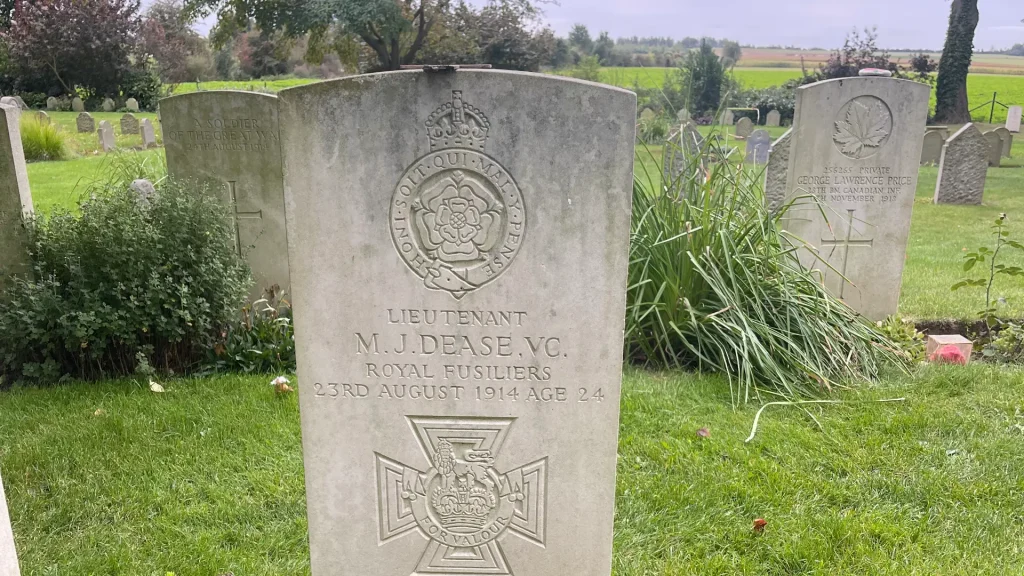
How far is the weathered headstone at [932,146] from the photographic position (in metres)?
15.0

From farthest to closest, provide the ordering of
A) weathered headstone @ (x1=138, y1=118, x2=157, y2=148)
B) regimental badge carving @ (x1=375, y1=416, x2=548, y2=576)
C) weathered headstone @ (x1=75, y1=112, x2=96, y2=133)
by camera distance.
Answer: weathered headstone @ (x1=75, y1=112, x2=96, y2=133), weathered headstone @ (x1=138, y1=118, x2=157, y2=148), regimental badge carving @ (x1=375, y1=416, x2=548, y2=576)

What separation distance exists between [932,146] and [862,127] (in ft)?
39.2

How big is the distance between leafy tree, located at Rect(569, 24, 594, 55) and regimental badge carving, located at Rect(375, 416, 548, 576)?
103 feet

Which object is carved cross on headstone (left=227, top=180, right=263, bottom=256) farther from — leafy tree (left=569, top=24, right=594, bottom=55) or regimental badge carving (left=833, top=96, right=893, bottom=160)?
leafy tree (left=569, top=24, right=594, bottom=55)

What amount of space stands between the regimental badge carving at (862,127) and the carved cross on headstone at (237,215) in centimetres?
450

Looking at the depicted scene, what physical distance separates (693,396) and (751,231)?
1.57 metres

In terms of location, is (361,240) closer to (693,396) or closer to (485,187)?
(485,187)

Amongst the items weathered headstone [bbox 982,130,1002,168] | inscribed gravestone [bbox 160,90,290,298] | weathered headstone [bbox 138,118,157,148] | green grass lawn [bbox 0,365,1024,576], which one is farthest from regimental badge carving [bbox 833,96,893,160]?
weathered headstone [bbox 138,118,157,148]

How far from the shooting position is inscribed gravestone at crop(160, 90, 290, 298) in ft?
16.4

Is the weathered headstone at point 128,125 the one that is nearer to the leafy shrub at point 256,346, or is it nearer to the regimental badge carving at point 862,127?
the leafy shrub at point 256,346

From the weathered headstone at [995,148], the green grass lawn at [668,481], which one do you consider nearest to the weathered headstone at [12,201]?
the green grass lawn at [668,481]

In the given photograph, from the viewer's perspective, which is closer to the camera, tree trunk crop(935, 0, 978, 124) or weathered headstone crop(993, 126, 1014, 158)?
weathered headstone crop(993, 126, 1014, 158)

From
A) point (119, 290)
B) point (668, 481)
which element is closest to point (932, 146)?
point (668, 481)

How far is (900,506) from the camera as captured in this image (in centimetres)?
311
